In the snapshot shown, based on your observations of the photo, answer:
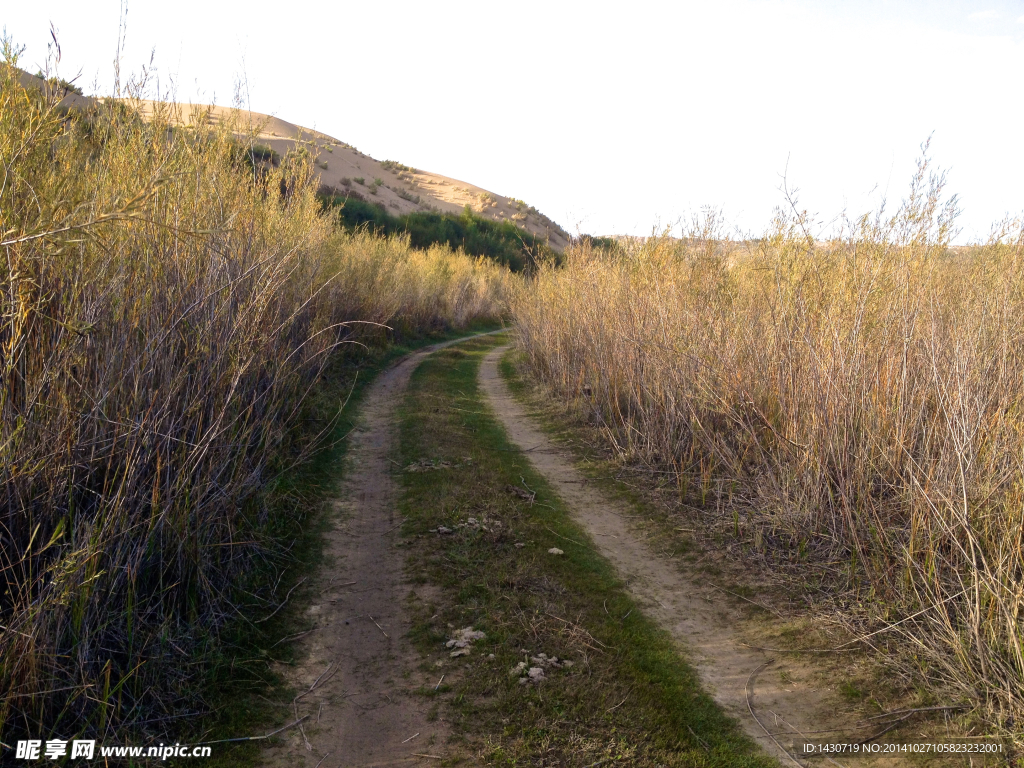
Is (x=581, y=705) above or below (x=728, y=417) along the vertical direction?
below

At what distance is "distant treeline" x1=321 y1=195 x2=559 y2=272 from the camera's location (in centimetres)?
3217

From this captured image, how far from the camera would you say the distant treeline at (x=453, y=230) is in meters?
32.2

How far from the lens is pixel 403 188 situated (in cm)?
5584

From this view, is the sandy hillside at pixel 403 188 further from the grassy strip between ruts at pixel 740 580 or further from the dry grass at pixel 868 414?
the grassy strip between ruts at pixel 740 580

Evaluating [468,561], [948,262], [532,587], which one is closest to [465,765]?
[532,587]

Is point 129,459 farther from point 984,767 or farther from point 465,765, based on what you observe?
point 984,767

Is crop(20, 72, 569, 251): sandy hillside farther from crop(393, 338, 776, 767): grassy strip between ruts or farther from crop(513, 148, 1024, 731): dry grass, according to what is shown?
crop(393, 338, 776, 767): grassy strip between ruts

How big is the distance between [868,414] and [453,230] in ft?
115

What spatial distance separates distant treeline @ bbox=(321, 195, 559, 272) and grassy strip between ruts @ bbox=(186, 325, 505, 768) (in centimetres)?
2587

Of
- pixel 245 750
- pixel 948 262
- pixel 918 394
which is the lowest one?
pixel 245 750

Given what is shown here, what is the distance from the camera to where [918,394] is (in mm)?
4301

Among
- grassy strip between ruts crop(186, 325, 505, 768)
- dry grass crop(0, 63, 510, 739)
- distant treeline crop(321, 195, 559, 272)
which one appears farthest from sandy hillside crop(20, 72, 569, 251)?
dry grass crop(0, 63, 510, 739)

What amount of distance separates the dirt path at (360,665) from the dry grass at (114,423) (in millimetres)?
525

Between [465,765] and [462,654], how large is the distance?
0.78 meters
